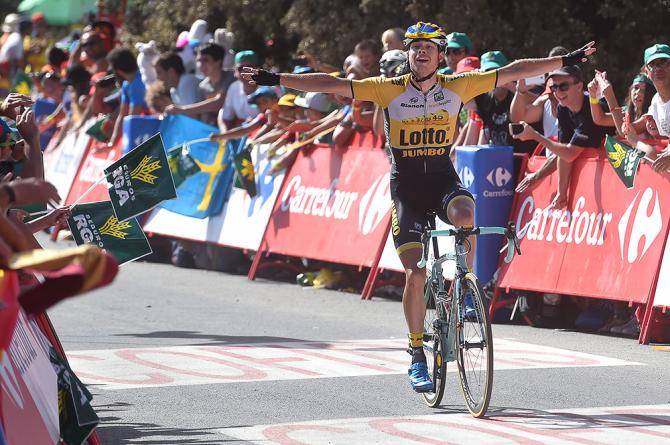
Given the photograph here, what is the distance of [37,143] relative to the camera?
8.05 m

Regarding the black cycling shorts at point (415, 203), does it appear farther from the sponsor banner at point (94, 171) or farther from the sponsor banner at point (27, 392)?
the sponsor banner at point (94, 171)

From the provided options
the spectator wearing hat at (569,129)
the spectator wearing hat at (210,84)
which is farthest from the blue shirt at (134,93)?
the spectator wearing hat at (569,129)

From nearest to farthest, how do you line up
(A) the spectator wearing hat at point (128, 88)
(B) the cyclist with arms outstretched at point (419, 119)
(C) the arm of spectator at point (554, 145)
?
(B) the cyclist with arms outstretched at point (419, 119), (C) the arm of spectator at point (554, 145), (A) the spectator wearing hat at point (128, 88)

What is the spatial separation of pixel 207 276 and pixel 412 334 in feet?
26.2

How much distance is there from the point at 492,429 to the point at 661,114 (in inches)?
183

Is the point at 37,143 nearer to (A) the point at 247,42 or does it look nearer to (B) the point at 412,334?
(B) the point at 412,334

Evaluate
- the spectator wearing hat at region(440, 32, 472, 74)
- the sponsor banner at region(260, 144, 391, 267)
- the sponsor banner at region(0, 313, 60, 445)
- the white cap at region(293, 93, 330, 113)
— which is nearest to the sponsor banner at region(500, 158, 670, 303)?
the spectator wearing hat at region(440, 32, 472, 74)

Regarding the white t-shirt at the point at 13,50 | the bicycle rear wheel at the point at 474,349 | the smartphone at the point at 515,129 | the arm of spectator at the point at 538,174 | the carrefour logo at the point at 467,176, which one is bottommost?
the bicycle rear wheel at the point at 474,349

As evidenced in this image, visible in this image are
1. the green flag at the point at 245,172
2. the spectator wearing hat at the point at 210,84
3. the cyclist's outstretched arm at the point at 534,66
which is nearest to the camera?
the cyclist's outstretched arm at the point at 534,66

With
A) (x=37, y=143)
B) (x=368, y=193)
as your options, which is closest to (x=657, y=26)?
(x=368, y=193)

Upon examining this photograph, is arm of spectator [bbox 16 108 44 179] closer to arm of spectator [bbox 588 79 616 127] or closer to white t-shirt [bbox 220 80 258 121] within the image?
arm of spectator [bbox 588 79 616 127]

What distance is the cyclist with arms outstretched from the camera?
8.77 meters

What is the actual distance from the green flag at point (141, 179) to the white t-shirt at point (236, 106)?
24.1 ft

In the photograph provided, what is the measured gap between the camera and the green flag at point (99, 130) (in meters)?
Answer: 19.9
